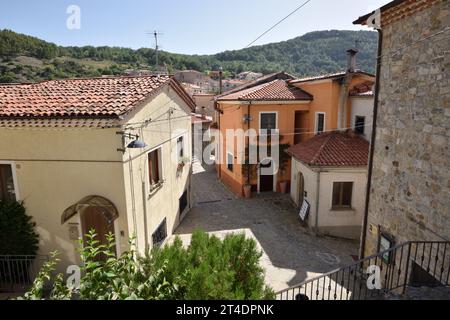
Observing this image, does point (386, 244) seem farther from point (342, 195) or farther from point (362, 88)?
point (362, 88)

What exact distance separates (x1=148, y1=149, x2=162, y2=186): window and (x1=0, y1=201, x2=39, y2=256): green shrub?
394 cm

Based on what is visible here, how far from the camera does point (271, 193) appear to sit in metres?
19.8

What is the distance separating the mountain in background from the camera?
1780 inches

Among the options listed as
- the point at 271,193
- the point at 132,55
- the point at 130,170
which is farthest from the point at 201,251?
the point at 132,55

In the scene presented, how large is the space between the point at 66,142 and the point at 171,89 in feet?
18.3

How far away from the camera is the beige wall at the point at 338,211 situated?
1340 cm

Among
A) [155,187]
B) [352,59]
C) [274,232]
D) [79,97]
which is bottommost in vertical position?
[274,232]

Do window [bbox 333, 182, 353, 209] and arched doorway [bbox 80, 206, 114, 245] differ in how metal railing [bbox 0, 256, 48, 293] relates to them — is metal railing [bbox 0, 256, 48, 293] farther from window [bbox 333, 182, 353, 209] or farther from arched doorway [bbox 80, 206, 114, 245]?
window [bbox 333, 182, 353, 209]

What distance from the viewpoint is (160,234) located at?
11.8 meters

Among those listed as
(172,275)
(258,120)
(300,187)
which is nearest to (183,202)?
(300,187)

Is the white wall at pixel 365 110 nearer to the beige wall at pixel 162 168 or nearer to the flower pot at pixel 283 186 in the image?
the flower pot at pixel 283 186

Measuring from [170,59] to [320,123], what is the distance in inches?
2885

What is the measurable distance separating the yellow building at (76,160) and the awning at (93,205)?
0.03 m

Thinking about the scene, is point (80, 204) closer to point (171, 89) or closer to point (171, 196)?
point (171, 196)
